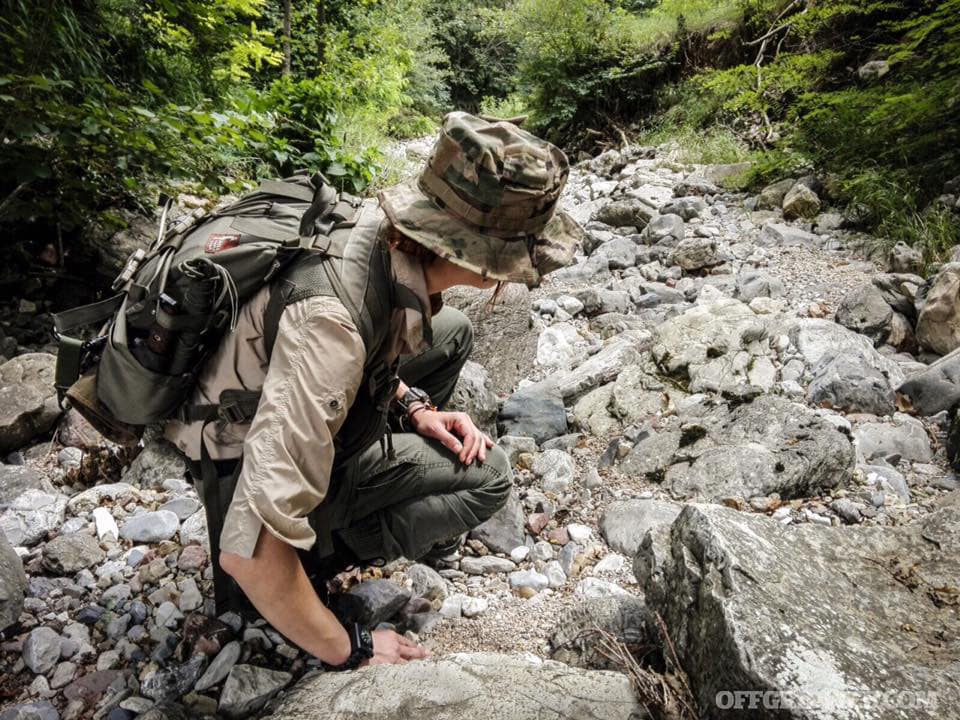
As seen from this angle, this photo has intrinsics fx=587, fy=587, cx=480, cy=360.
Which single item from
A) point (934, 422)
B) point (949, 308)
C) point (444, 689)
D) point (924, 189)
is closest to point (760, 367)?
point (934, 422)

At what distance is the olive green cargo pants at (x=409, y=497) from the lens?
2.26 metres

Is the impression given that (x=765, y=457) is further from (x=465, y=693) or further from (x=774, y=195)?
(x=774, y=195)

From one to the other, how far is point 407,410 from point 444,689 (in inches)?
45.8

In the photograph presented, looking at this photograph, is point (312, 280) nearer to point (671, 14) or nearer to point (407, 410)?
point (407, 410)

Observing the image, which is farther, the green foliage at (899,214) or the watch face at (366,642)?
the green foliage at (899,214)

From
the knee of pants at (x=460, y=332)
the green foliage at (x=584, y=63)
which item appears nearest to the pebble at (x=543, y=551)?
the knee of pants at (x=460, y=332)

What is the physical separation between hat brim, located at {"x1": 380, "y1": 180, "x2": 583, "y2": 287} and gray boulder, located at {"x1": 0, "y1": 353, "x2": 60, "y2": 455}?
2.87m

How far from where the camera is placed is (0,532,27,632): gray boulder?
6.88 ft

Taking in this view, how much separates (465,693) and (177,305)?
1.40 m

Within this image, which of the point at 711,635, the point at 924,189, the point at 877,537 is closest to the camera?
the point at 711,635

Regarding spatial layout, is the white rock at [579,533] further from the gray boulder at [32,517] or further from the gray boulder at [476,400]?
the gray boulder at [32,517]

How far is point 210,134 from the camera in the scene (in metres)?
3.46

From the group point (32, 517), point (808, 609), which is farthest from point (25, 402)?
point (808, 609)

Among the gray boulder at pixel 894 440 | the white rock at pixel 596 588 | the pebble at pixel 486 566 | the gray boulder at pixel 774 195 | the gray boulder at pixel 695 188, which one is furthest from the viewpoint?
the gray boulder at pixel 695 188
